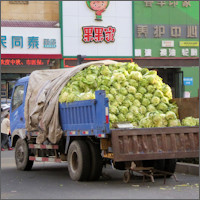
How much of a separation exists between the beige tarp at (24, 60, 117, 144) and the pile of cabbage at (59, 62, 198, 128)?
0.25m

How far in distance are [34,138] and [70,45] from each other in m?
17.3

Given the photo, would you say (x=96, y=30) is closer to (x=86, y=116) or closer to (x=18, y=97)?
(x=18, y=97)

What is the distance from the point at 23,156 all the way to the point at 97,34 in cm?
1747

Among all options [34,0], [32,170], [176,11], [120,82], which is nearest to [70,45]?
[34,0]

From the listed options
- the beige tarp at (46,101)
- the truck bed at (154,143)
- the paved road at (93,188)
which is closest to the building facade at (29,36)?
the beige tarp at (46,101)

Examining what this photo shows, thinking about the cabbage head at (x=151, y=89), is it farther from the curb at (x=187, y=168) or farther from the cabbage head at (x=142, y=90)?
the curb at (x=187, y=168)

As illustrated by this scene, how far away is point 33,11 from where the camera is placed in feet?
97.9

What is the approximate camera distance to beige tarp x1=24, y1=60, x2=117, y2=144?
37.3 ft

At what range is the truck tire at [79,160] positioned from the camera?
1018 cm

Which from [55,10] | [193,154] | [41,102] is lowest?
[193,154]

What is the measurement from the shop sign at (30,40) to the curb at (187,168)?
18.5 m

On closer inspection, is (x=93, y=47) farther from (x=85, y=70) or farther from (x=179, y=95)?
(x=85, y=70)

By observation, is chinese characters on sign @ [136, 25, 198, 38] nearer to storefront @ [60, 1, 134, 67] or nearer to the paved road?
storefront @ [60, 1, 134, 67]

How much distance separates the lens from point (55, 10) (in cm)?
2998
